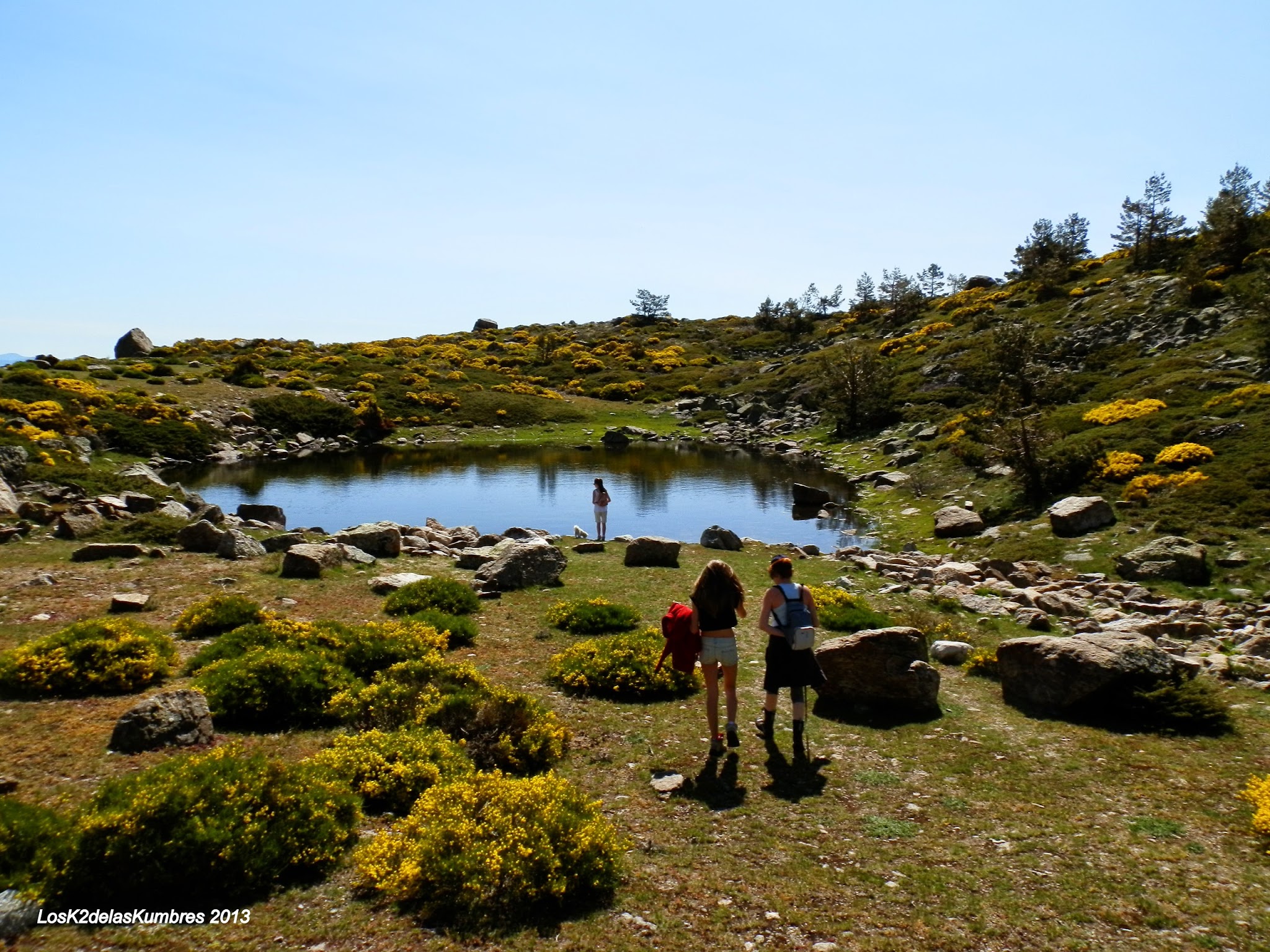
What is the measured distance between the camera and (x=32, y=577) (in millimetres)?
20297

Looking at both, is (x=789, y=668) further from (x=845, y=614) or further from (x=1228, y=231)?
(x=1228, y=231)

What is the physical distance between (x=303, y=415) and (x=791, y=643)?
7800 centimetres

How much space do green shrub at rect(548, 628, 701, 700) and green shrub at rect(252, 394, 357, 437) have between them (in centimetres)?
7099

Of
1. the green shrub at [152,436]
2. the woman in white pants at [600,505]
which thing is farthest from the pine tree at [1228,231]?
the green shrub at [152,436]

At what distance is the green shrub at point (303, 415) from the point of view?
77.8 m

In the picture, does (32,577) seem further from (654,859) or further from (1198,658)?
(1198,658)


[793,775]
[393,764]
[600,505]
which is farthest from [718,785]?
[600,505]

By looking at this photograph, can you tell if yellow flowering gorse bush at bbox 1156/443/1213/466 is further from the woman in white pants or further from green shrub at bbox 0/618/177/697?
green shrub at bbox 0/618/177/697

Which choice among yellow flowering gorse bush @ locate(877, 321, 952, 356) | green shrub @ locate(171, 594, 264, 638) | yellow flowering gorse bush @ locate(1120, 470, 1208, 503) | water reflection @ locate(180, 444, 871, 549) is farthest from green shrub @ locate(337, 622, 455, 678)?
yellow flowering gorse bush @ locate(877, 321, 952, 356)

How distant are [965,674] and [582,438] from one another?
69280mm

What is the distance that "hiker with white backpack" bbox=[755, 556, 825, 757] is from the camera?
40.5 ft

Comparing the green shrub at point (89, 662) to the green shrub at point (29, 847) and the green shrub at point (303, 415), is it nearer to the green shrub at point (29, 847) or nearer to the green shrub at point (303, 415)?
the green shrub at point (29, 847)

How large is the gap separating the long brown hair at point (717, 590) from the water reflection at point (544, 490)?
25.3 metres

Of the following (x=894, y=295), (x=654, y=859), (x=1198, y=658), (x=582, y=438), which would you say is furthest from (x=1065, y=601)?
(x=894, y=295)
